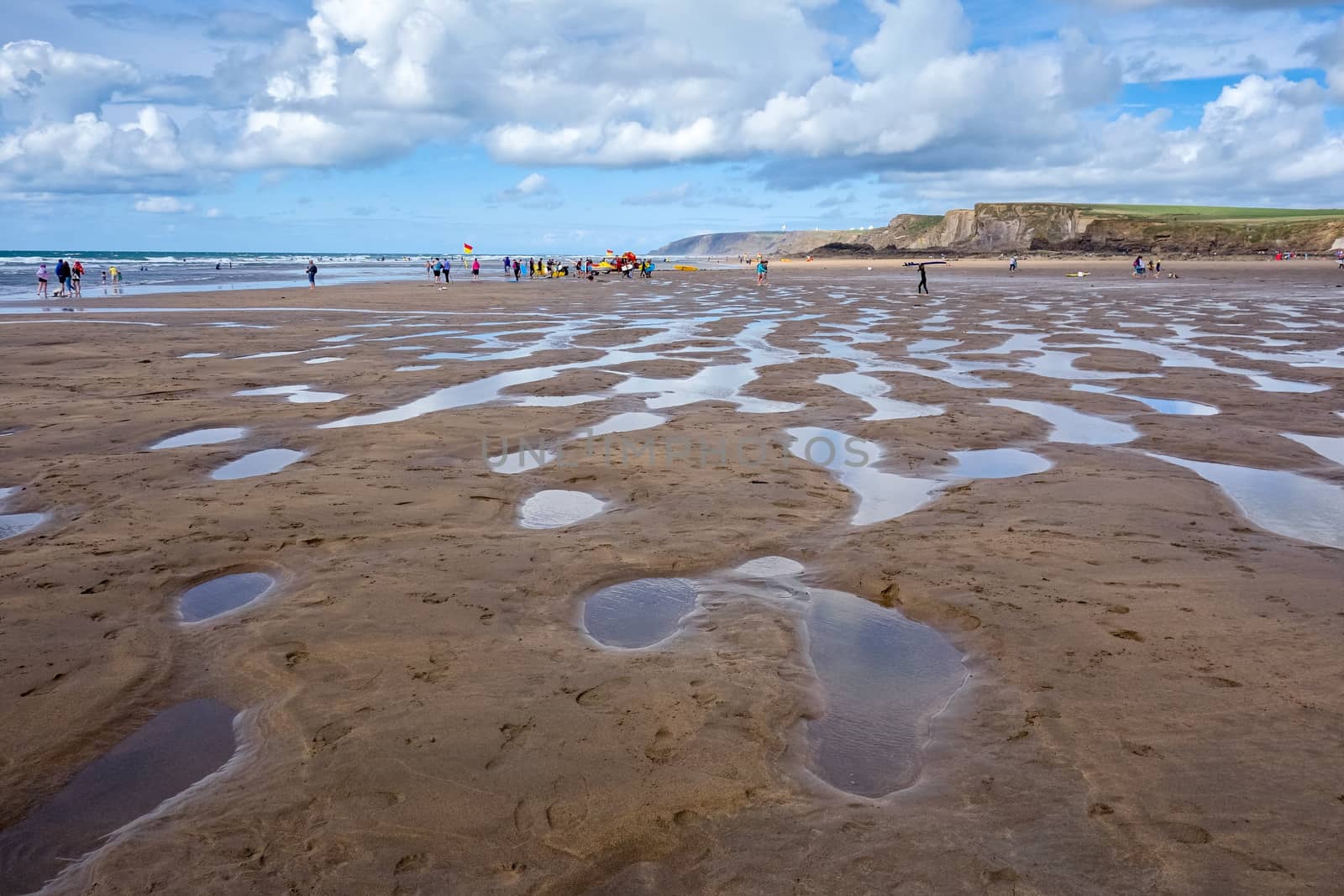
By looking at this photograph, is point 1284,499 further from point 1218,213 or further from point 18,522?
point 1218,213

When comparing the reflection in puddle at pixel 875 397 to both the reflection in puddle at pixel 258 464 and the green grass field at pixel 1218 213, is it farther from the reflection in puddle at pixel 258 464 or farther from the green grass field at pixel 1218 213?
the green grass field at pixel 1218 213

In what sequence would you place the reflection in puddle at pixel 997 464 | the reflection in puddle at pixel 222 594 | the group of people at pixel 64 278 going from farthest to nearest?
1. the group of people at pixel 64 278
2. the reflection in puddle at pixel 997 464
3. the reflection in puddle at pixel 222 594

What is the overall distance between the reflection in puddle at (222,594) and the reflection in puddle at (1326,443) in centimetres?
1144

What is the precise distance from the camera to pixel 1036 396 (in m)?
14.1

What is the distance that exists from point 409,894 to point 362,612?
2.78 m

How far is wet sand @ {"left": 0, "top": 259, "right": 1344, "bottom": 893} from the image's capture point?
3.39 meters

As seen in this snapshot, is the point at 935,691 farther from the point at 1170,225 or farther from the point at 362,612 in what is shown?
the point at 1170,225

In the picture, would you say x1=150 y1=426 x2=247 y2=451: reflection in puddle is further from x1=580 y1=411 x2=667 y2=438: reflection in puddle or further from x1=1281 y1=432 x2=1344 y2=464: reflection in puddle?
x1=1281 y1=432 x2=1344 y2=464: reflection in puddle

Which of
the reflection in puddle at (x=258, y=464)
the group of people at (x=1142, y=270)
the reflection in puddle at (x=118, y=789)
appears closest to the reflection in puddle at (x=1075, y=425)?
the reflection in puddle at (x=258, y=464)

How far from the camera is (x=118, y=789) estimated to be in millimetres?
3850

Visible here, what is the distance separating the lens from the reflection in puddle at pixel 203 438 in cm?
1052

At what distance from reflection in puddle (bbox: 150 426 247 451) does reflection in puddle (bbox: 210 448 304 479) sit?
1.07 metres

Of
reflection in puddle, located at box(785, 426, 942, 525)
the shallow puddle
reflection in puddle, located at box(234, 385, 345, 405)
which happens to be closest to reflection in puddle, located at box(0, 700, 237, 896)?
the shallow puddle

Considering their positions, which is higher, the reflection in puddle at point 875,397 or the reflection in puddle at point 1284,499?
the reflection in puddle at point 875,397
